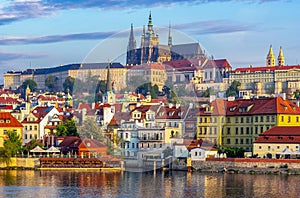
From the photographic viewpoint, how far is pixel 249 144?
49.5 m

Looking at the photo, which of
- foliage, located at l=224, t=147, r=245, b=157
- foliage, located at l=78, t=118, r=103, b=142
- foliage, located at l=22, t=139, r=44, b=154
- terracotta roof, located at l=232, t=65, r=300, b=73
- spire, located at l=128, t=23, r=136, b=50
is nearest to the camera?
spire, located at l=128, t=23, r=136, b=50

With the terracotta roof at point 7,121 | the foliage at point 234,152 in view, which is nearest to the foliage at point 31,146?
the terracotta roof at point 7,121

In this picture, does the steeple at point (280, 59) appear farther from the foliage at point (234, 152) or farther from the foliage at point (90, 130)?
the foliage at point (90, 130)

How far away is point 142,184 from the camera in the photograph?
1412 inches

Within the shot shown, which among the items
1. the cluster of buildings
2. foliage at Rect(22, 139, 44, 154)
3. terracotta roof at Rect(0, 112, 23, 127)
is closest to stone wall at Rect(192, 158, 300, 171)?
the cluster of buildings

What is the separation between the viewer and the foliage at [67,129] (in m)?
51.3

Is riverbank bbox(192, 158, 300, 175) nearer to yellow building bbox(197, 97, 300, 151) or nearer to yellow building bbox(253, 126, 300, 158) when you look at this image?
yellow building bbox(253, 126, 300, 158)

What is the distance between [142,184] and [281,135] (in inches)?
450

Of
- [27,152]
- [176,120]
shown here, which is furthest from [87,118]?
[27,152]

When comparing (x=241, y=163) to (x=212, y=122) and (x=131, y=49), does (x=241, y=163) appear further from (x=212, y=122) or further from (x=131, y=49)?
(x=131, y=49)

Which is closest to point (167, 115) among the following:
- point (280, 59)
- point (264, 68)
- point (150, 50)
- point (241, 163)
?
point (150, 50)

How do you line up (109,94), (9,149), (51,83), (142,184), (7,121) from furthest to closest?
1. (51,83)
2. (7,121)
3. (9,149)
4. (142,184)
5. (109,94)

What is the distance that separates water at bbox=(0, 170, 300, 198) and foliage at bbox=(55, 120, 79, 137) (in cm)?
878

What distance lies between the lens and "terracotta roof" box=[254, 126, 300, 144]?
4459 centimetres
